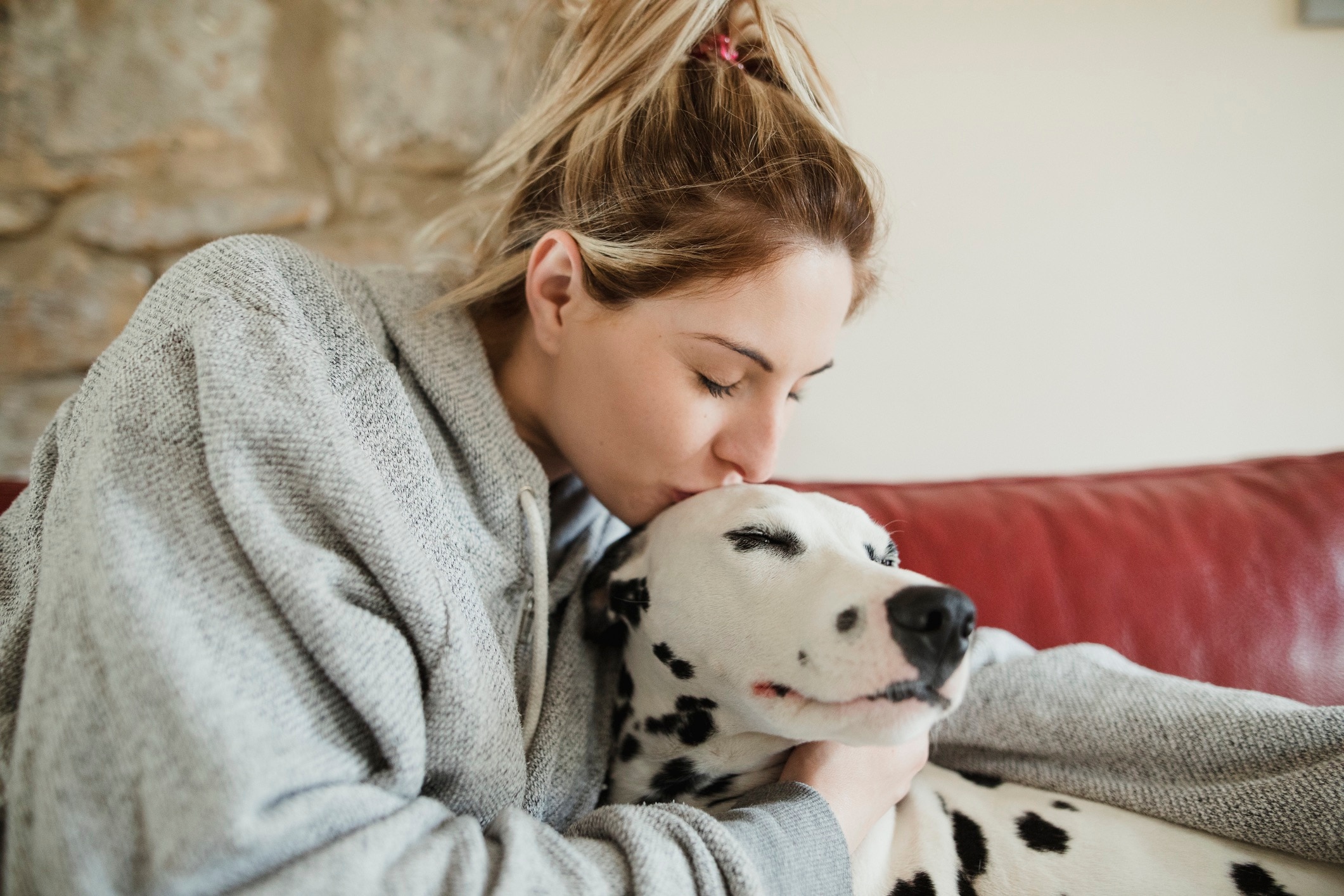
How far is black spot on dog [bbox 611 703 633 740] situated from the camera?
102 centimetres

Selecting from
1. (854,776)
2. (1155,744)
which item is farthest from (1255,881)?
(854,776)

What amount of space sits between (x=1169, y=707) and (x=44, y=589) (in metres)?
1.23

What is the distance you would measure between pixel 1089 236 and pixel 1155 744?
4.05ft

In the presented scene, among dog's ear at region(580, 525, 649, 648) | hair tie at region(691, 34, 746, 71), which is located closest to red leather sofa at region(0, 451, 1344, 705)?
dog's ear at region(580, 525, 649, 648)

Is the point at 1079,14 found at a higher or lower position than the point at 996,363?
higher

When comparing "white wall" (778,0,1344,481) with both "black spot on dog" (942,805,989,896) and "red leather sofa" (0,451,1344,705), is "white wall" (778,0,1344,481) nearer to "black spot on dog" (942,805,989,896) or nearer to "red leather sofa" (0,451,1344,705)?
"red leather sofa" (0,451,1344,705)

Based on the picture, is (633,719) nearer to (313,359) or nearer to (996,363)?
(313,359)

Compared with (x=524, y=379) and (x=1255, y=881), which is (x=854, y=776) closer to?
(x=1255, y=881)

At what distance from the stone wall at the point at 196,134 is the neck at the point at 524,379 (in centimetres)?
61

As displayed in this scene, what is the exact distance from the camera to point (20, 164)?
1.57 m

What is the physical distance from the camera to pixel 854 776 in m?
0.90

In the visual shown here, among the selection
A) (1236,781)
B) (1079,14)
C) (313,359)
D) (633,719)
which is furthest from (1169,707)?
(1079,14)

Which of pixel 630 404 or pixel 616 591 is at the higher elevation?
pixel 630 404

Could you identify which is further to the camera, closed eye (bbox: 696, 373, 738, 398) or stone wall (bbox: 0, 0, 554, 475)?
stone wall (bbox: 0, 0, 554, 475)
